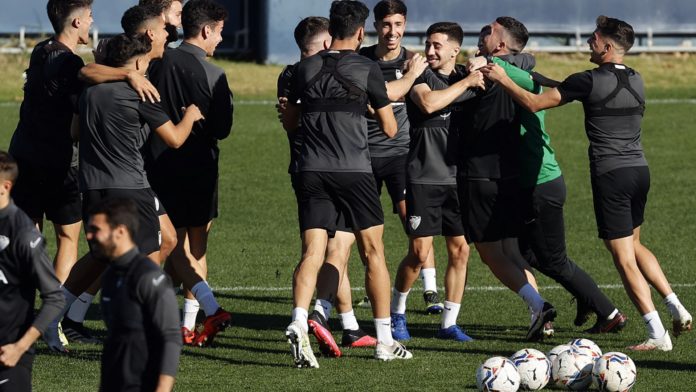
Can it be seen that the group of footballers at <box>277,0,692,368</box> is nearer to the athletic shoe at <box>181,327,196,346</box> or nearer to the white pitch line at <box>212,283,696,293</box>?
the athletic shoe at <box>181,327,196,346</box>

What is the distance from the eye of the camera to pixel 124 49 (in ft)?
29.8

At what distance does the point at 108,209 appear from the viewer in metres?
5.95

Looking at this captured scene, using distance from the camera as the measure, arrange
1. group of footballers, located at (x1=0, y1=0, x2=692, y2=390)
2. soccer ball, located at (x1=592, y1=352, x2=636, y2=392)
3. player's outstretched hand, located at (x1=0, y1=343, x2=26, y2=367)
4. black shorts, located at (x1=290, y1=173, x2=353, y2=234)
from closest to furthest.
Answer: player's outstretched hand, located at (x1=0, y1=343, x2=26, y2=367) < soccer ball, located at (x1=592, y1=352, x2=636, y2=392) < group of footballers, located at (x1=0, y1=0, x2=692, y2=390) < black shorts, located at (x1=290, y1=173, x2=353, y2=234)

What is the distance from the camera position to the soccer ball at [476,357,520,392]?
8.49m

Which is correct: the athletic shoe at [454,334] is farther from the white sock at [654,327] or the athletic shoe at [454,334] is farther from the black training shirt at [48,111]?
the black training shirt at [48,111]

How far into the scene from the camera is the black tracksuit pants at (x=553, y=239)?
10734 mm

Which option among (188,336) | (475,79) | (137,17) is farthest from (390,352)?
(137,17)

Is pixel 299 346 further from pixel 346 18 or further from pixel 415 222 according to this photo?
pixel 346 18

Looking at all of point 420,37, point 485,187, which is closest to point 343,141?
point 485,187

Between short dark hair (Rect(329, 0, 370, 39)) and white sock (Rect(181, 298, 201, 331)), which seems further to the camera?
white sock (Rect(181, 298, 201, 331))

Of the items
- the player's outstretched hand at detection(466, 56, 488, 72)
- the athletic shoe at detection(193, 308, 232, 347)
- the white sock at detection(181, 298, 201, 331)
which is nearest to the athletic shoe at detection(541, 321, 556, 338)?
the player's outstretched hand at detection(466, 56, 488, 72)

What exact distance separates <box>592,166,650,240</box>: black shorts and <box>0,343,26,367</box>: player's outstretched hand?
505 cm

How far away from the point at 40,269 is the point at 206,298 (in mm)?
3482

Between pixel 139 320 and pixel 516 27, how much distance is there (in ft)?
17.7
